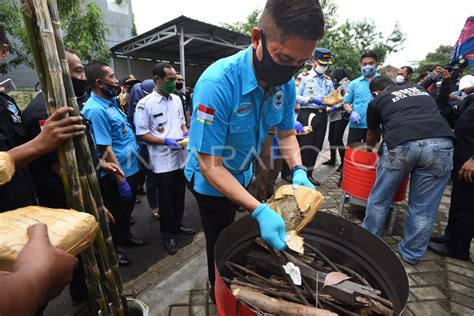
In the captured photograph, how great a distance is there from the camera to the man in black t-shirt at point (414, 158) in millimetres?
2477

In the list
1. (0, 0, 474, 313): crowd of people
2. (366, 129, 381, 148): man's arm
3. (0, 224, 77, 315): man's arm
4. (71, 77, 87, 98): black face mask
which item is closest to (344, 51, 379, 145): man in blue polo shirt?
(0, 0, 474, 313): crowd of people

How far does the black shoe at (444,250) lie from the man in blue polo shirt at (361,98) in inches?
88.1

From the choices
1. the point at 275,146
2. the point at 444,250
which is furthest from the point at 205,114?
the point at 444,250

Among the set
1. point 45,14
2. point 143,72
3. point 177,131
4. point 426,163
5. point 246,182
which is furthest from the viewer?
point 143,72

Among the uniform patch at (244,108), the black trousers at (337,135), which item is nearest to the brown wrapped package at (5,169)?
the uniform patch at (244,108)

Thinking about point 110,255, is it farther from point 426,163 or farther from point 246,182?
point 426,163

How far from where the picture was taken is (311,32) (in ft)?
3.81

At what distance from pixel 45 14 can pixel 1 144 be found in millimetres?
900

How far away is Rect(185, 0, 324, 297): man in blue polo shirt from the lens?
1.18 m

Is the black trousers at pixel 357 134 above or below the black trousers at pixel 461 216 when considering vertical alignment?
above

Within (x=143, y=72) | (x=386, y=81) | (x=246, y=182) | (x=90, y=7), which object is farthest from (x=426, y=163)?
(x=143, y=72)

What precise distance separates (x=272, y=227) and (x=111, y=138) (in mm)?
1921

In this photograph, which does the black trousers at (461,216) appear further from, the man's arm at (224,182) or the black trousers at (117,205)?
the black trousers at (117,205)

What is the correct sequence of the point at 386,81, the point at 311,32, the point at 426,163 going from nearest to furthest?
the point at 311,32
the point at 426,163
the point at 386,81
